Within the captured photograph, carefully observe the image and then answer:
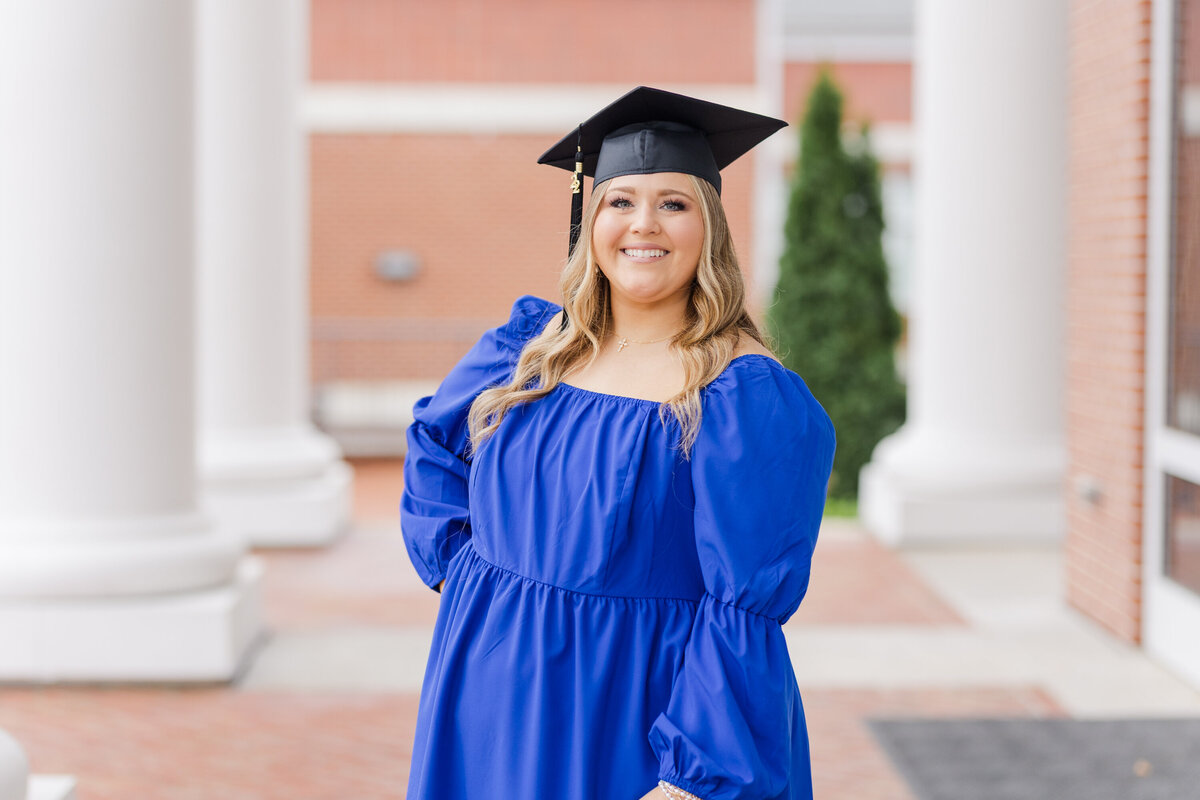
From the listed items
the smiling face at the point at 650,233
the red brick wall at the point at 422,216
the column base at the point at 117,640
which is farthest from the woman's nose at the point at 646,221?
the red brick wall at the point at 422,216

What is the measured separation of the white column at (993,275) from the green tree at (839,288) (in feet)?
11.7

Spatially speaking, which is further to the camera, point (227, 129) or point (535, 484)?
point (227, 129)

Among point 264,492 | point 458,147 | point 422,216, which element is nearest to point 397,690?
point 264,492

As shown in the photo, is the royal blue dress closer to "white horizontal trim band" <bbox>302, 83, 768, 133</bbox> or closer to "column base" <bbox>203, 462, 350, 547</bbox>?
"column base" <bbox>203, 462, 350, 547</bbox>

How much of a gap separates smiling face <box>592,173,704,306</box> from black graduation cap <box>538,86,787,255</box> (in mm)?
28

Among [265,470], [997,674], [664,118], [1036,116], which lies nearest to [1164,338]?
[997,674]

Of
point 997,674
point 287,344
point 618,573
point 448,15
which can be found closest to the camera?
point 618,573

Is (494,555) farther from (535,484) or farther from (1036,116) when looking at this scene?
(1036,116)

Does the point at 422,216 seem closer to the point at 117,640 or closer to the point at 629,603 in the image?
the point at 117,640

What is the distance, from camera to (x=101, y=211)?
551cm

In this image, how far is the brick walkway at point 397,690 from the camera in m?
4.85

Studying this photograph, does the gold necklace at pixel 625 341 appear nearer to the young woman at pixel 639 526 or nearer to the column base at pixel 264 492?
the young woman at pixel 639 526

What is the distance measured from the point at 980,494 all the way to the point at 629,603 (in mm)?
6812

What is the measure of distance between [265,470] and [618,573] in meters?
6.93
